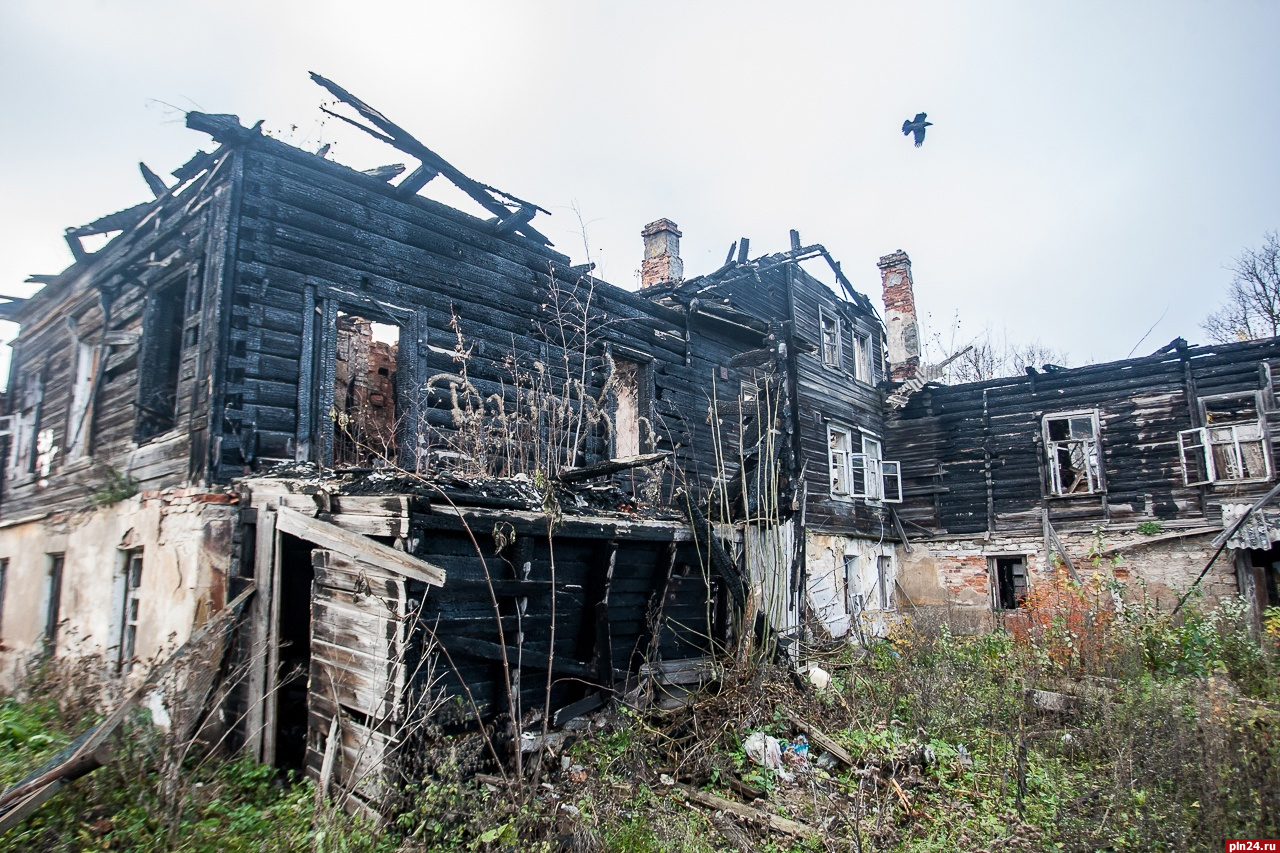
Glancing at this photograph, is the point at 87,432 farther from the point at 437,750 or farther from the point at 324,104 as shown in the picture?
the point at 437,750

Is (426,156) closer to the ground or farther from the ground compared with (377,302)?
farther from the ground

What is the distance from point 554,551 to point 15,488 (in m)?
10.9

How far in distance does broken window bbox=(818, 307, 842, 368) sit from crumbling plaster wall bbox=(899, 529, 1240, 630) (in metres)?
5.56

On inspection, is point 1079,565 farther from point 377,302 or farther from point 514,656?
point 377,302

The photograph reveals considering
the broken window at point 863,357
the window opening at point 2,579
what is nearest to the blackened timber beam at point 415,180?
the window opening at point 2,579

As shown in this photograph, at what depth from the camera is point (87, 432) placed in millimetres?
9836

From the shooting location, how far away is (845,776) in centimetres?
579

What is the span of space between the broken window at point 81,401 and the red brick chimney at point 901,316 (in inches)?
730

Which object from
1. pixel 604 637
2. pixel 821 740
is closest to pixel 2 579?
pixel 604 637

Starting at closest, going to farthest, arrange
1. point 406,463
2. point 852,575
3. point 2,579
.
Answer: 1. point 406,463
2. point 2,579
3. point 852,575

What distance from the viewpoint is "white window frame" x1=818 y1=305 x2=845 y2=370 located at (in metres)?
19.4

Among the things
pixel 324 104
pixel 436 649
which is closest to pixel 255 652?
pixel 436 649

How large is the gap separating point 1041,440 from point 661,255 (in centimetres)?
1103

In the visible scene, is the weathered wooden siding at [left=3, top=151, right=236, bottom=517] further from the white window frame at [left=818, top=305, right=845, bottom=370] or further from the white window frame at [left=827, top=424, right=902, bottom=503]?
the white window frame at [left=818, top=305, right=845, bottom=370]
